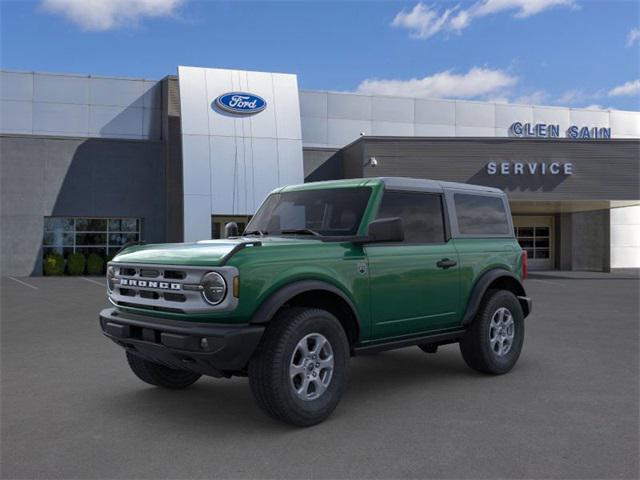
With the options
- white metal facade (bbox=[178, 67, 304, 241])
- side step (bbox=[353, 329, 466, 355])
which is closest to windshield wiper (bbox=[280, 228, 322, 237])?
side step (bbox=[353, 329, 466, 355])

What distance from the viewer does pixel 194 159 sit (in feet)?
78.2

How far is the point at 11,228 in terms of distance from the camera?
24.5m

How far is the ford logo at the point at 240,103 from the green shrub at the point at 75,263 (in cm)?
871

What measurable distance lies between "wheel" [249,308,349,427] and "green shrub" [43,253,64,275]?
2291 cm

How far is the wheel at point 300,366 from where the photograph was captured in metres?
4.34

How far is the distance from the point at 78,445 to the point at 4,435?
2.27ft

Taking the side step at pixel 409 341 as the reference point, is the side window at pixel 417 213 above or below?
above

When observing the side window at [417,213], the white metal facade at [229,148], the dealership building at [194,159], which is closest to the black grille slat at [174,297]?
the side window at [417,213]

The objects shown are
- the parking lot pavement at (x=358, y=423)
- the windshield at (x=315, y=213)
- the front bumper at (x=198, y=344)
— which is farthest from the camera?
the windshield at (x=315, y=213)

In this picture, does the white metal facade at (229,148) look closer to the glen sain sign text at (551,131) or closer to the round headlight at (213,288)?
the glen sain sign text at (551,131)

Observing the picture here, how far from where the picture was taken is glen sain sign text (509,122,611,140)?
3344 cm

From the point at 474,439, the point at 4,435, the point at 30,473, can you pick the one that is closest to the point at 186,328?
the point at 30,473

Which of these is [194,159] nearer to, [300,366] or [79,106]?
[79,106]

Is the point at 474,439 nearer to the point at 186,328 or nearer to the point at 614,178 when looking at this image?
the point at 186,328
